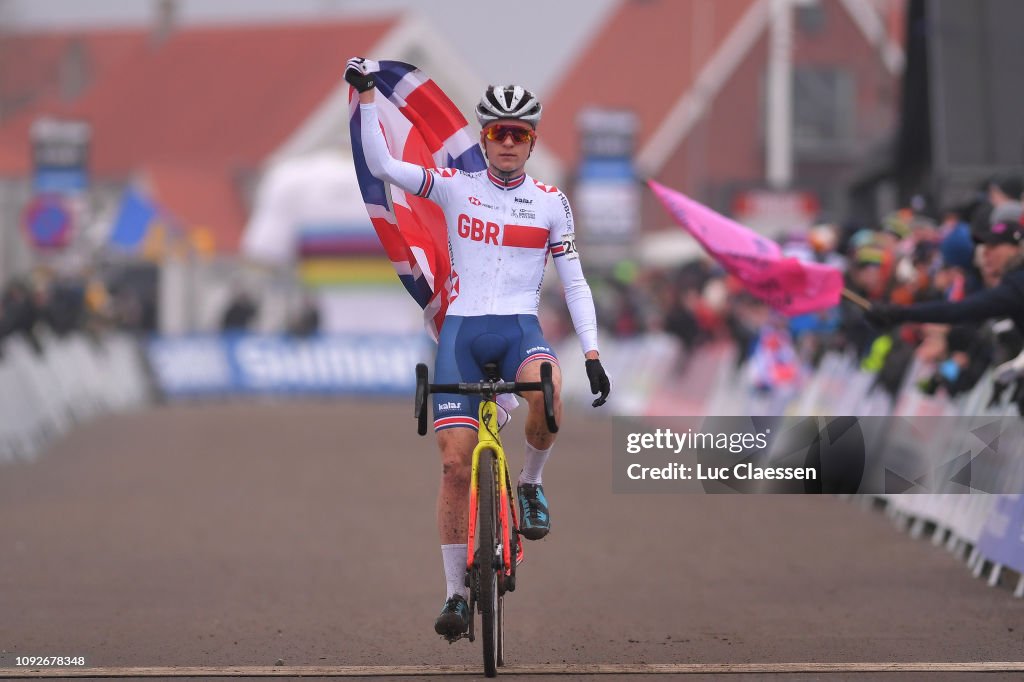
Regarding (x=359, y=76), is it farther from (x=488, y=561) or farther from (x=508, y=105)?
(x=488, y=561)

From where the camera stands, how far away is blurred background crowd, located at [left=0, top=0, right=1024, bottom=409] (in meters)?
17.9

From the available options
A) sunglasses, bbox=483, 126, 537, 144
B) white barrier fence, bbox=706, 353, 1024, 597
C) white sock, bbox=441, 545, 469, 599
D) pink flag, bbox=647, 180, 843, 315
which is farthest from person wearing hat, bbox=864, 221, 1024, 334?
white sock, bbox=441, 545, 469, 599

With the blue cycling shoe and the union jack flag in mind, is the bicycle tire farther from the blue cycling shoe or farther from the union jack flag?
the union jack flag

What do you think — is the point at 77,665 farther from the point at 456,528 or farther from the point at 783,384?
the point at 783,384

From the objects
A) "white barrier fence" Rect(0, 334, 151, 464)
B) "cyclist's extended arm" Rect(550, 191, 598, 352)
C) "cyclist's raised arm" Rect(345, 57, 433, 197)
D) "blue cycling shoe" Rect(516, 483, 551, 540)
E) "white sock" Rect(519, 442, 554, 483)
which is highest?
"cyclist's raised arm" Rect(345, 57, 433, 197)

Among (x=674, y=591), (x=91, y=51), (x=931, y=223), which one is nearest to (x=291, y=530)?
(x=674, y=591)

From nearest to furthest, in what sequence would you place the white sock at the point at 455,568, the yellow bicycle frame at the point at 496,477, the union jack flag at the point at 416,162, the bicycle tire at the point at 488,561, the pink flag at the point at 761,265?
the bicycle tire at the point at 488,561 < the yellow bicycle frame at the point at 496,477 < the white sock at the point at 455,568 < the union jack flag at the point at 416,162 < the pink flag at the point at 761,265

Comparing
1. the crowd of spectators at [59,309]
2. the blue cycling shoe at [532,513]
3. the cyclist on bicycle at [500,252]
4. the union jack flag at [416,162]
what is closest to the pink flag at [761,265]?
the union jack flag at [416,162]

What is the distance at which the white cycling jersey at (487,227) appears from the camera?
8.90 metres

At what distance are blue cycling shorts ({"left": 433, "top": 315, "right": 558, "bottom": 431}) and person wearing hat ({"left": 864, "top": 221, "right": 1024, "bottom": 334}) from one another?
2.76 meters

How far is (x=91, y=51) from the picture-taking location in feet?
272

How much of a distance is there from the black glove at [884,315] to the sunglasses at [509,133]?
9.19 ft

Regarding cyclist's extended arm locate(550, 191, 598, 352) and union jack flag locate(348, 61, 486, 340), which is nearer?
cyclist's extended arm locate(550, 191, 598, 352)

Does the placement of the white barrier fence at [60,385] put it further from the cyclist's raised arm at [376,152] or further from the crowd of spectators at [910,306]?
the cyclist's raised arm at [376,152]
